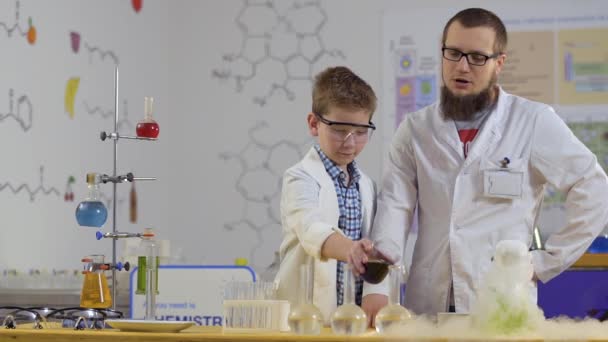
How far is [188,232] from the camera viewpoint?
485 centimetres

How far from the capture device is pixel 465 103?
2.32 m

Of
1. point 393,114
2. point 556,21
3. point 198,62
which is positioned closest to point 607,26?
point 556,21

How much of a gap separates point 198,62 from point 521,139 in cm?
285

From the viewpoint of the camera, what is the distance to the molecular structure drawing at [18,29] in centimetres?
357

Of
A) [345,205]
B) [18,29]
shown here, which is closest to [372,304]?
[345,205]

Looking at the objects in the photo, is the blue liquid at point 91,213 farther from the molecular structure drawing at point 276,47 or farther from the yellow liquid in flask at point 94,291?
the molecular structure drawing at point 276,47

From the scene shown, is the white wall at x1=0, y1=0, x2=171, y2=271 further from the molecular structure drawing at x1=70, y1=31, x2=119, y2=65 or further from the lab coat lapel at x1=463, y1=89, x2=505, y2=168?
the lab coat lapel at x1=463, y1=89, x2=505, y2=168

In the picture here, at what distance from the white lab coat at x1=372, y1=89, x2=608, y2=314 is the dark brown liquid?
0.26 metres

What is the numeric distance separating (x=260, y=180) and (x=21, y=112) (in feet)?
4.80

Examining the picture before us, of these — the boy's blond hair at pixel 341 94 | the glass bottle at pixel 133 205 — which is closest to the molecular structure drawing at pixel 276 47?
the glass bottle at pixel 133 205

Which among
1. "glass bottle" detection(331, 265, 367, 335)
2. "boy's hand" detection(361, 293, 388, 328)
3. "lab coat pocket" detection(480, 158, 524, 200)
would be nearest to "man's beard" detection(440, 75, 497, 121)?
"lab coat pocket" detection(480, 158, 524, 200)

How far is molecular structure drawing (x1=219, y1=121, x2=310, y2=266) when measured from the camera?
4762 millimetres

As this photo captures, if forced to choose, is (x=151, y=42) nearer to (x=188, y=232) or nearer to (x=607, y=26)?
(x=188, y=232)

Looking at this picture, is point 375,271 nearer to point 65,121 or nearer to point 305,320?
point 305,320
